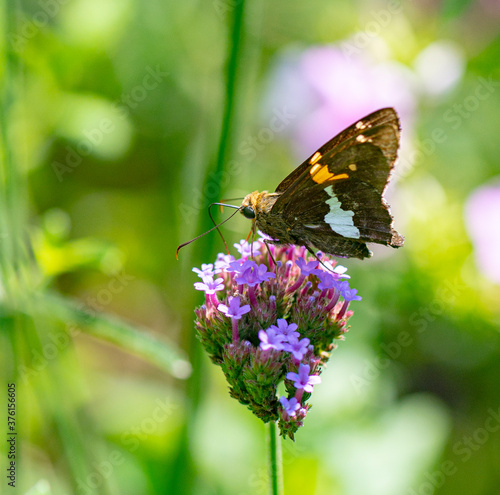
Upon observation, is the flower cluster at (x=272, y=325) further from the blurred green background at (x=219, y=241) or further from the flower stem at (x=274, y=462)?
the blurred green background at (x=219, y=241)

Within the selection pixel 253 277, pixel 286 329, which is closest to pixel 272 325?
pixel 286 329

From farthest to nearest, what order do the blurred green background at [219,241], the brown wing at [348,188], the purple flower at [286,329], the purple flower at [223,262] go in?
the blurred green background at [219,241], the brown wing at [348,188], the purple flower at [223,262], the purple flower at [286,329]

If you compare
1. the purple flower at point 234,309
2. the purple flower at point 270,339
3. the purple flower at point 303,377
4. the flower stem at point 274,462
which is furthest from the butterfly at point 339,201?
the flower stem at point 274,462

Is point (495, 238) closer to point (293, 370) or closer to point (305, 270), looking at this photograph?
point (305, 270)

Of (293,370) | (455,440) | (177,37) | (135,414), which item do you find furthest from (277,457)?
(177,37)

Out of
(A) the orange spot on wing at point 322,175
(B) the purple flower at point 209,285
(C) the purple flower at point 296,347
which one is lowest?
(C) the purple flower at point 296,347

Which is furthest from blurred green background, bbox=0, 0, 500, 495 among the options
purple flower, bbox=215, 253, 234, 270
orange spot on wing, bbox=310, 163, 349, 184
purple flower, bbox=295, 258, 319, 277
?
orange spot on wing, bbox=310, 163, 349, 184

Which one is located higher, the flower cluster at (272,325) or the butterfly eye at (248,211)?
the butterfly eye at (248,211)
